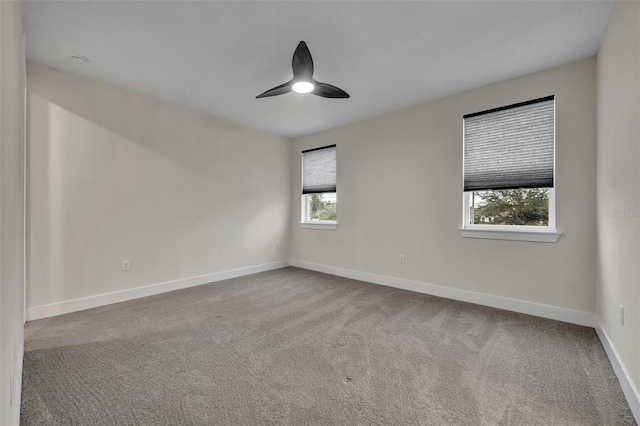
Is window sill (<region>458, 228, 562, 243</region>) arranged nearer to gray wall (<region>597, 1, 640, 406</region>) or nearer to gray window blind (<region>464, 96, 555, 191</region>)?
gray wall (<region>597, 1, 640, 406</region>)

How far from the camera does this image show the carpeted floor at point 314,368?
156 cm

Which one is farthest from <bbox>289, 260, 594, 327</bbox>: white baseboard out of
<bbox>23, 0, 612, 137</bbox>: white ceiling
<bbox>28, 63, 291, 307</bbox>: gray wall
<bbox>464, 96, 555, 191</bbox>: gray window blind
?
<bbox>23, 0, 612, 137</bbox>: white ceiling

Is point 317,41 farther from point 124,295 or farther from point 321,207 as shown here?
point 124,295

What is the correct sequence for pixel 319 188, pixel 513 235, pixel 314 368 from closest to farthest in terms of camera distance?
pixel 314 368
pixel 513 235
pixel 319 188

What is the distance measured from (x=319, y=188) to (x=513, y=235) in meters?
3.04

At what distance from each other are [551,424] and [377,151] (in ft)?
11.4

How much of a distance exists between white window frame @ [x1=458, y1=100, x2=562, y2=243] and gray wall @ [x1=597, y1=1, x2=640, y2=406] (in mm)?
374

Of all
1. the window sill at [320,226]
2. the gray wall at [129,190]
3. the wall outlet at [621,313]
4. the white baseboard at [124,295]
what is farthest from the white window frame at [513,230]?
the white baseboard at [124,295]

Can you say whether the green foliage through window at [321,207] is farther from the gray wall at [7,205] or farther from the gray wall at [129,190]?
the gray wall at [7,205]

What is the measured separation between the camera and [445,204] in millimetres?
3557

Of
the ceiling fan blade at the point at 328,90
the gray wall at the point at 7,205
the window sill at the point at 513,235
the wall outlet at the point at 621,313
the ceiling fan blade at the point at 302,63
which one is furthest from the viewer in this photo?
the window sill at the point at 513,235

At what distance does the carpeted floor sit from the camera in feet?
5.11

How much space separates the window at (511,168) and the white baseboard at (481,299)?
28.4 inches

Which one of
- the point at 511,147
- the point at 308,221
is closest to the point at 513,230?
the point at 511,147
